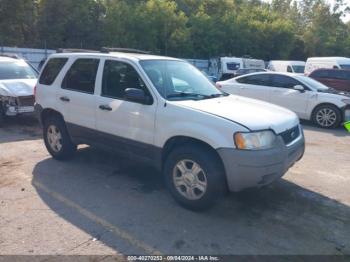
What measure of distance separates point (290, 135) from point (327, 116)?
257 inches

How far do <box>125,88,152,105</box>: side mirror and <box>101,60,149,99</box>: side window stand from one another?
0.19m

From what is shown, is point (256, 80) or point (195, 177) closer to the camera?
point (195, 177)

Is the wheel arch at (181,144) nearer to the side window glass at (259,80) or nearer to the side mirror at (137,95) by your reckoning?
the side mirror at (137,95)

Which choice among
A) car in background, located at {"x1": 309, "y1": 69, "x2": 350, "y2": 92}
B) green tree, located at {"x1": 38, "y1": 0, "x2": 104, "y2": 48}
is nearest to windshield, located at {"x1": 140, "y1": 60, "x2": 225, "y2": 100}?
car in background, located at {"x1": 309, "y1": 69, "x2": 350, "y2": 92}

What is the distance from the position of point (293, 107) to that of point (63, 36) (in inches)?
811

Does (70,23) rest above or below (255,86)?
above

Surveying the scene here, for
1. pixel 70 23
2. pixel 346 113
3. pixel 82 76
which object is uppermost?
pixel 70 23

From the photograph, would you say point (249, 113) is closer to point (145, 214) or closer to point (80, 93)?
point (145, 214)

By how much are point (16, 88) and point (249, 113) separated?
6560mm

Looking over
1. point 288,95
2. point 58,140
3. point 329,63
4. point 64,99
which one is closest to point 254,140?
point 64,99

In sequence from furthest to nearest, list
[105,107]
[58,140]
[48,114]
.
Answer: [48,114], [58,140], [105,107]

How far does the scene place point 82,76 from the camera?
5.73 metres

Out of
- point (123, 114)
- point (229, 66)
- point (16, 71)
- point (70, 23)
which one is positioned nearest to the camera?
point (123, 114)

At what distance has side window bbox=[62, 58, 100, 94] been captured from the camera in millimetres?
5543
